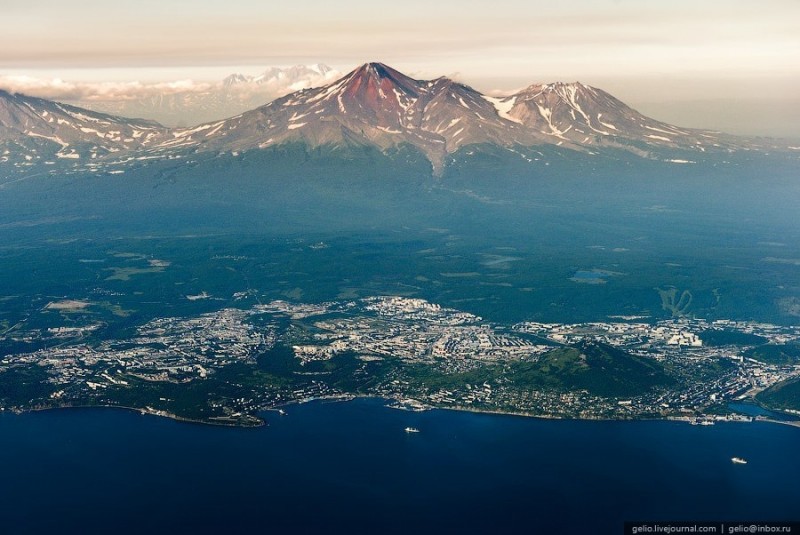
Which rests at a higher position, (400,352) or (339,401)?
(400,352)

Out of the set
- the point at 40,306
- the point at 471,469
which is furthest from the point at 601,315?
the point at 40,306

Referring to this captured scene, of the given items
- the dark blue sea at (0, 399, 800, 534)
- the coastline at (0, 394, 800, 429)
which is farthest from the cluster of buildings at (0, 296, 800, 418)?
the dark blue sea at (0, 399, 800, 534)

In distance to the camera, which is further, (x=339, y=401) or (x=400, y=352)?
(x=400, y=352)

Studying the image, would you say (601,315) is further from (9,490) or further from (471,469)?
(9,490)

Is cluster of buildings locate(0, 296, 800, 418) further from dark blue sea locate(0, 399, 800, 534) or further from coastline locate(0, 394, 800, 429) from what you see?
Answer: dark blue sea locate(0, 399, 800, 534)

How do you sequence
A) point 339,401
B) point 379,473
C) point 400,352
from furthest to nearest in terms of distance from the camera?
point 400,352 < point 339,401 < point 379,473

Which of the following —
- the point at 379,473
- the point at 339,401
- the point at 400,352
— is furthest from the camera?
the point at 400,352

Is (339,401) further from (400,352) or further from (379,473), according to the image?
(379,473)

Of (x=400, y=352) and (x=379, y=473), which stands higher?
(x=400, y=352)

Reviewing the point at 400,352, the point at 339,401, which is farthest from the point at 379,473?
the point at 400,352
